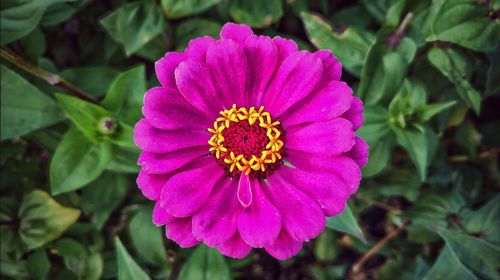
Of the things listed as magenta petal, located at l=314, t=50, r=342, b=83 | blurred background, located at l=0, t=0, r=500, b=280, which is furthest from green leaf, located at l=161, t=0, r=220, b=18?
magenta petal, located at l=314, t=50, r=342, b=83

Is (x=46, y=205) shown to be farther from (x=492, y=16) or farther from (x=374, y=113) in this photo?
(x=492, y=16)

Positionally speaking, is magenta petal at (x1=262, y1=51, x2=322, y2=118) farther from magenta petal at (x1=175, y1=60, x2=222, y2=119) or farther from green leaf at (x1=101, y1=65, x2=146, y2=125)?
green leaf at (x1=101, y1=65, x2=146, y2=125)

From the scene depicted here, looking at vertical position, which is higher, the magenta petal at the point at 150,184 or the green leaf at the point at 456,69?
the magenta petal at the point at 150,184

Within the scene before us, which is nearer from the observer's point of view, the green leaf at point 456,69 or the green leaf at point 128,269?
the green leaf at point 128,269

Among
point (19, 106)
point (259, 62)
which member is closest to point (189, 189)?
point (259, 62)

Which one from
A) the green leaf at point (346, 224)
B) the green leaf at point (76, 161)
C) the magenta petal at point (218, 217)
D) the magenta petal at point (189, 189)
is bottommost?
the green leaf at point (346, 224)

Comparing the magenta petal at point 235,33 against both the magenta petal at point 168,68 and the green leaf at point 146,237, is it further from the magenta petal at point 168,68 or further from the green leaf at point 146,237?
the green leaf at point 146,237

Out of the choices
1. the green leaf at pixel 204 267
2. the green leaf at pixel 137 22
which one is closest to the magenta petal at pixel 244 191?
the green leaf at pixel 204 267
